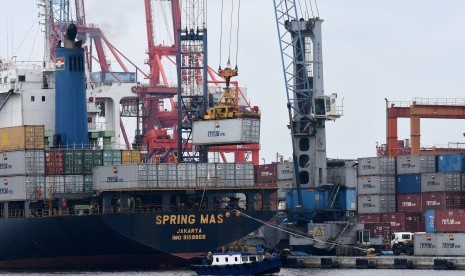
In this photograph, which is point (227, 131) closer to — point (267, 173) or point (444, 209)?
point (444, 209)

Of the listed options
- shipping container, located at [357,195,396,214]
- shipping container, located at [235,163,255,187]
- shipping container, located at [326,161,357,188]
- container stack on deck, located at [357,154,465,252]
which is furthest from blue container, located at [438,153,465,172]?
shipping container, located at [235,163,255,187]

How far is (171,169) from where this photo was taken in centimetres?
9950

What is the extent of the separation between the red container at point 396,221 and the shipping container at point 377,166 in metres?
4.53

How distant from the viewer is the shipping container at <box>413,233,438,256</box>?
4257 inches

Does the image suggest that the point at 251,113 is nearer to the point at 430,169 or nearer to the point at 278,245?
the point at 278,245

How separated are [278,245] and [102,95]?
22982 mm

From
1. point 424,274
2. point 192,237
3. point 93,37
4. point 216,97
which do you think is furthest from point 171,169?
point 93,37

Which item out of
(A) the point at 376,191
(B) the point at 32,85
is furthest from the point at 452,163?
(B) the point at 32,85

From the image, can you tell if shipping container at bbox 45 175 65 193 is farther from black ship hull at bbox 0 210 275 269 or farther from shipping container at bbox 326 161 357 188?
shipping container at bbox 326 161 357 188

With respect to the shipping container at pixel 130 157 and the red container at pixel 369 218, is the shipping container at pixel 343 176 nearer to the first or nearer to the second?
the red container at pixel 369 218

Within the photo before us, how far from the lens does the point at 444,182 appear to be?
119938 mm

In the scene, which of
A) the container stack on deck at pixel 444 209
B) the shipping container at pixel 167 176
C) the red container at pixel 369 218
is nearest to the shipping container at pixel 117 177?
the shipping container at pixel 167 176

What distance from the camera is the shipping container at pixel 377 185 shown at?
125812 millimetres

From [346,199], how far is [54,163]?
2572cm
